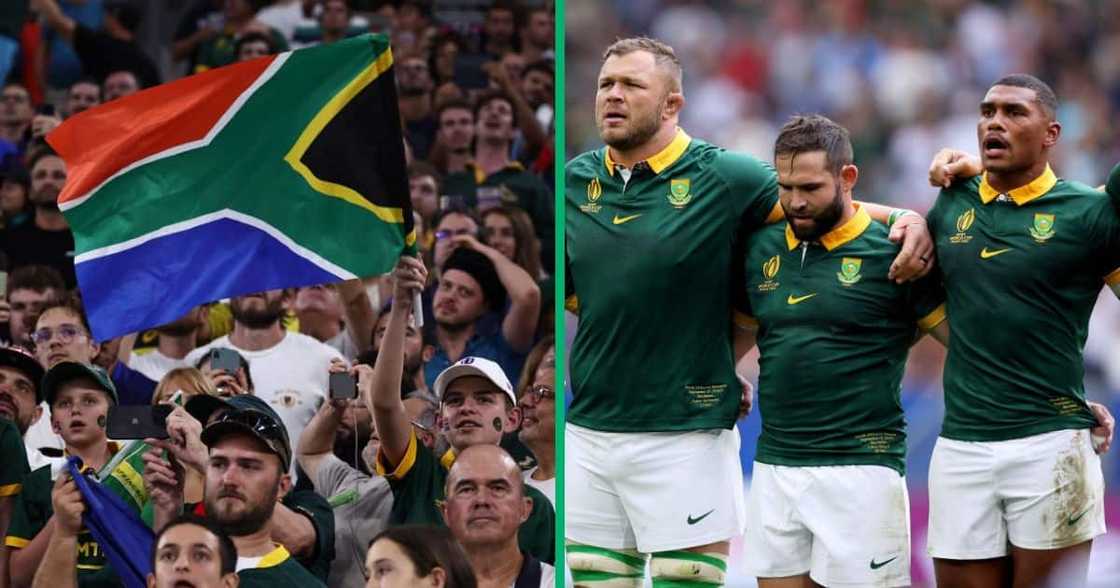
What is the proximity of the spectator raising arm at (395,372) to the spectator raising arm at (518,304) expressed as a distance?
3.31 feet

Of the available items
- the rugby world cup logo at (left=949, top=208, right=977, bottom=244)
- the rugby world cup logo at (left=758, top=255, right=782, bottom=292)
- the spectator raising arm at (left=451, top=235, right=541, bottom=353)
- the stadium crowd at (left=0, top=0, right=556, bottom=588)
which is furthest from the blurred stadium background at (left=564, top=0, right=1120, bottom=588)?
the rugby world cup logo at (left=949, top=208, right=977, bottom=244)

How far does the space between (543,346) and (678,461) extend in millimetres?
838

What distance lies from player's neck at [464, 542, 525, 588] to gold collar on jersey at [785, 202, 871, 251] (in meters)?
1.21

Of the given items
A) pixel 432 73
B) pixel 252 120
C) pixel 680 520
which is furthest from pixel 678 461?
pixel 432 73

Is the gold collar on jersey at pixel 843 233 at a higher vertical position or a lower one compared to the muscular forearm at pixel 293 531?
higher

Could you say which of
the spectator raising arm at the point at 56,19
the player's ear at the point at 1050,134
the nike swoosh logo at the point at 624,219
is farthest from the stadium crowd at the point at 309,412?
the player's ear at the point at 1050,134

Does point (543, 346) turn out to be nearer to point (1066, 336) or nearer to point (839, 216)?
point (839, 216)

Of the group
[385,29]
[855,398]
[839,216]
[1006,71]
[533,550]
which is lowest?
[533,550]

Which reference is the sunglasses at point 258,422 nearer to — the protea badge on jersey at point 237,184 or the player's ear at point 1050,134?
the protea badge on jersey at point 237,184

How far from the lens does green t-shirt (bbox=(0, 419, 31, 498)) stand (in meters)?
6.19

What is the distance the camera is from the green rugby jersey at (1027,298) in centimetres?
547

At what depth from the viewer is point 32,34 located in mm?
9883

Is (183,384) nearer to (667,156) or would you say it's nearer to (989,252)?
(667,156)

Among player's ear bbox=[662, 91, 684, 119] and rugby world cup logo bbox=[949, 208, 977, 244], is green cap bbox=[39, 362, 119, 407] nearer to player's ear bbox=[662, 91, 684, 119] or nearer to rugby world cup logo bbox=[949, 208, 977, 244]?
player's ear bbox=[662, 91, 684, 119]
